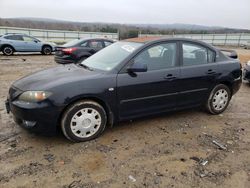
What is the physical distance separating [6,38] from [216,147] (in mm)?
15059

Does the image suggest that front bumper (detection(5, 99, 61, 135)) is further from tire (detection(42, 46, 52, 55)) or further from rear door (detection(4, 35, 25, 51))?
tire (detection(42, 46, 52, 55))

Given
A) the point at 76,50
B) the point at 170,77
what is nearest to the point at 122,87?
the point at 170,77

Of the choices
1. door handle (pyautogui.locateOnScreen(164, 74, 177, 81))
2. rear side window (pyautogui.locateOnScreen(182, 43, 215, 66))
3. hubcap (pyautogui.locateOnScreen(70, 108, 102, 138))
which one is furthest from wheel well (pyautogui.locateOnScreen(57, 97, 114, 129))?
rear side window (pyautogui.locateOnScreen(182, 43, 215, 66))

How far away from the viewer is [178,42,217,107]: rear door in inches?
182

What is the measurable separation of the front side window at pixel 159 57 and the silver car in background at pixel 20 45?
13.5 m

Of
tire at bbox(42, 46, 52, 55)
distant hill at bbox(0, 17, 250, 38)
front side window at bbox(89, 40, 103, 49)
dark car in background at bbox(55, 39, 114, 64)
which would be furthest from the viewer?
distant hill at bbox(0, 17, 250, 38)

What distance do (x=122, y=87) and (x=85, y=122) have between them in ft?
2.52

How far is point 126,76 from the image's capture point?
4.04m

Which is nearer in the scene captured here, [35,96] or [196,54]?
[35,96]

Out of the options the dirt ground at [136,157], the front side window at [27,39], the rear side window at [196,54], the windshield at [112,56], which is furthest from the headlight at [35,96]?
the front side window at [27,39]

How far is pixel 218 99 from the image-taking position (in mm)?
5160

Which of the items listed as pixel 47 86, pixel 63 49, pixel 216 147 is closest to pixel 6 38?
pixel 63 49

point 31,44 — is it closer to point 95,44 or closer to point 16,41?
point 16,41

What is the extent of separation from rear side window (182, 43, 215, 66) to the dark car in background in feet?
19.7
